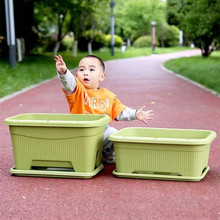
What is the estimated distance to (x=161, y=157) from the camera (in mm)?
4293

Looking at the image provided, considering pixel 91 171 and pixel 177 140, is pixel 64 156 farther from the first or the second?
pixel 177 140

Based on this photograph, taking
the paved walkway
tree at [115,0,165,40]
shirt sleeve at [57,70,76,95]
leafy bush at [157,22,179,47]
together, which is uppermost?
shirt sleeve at [57,70,76,95]

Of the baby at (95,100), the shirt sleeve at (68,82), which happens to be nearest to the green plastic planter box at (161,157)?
the baby at (95,100)

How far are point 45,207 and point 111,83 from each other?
1169cm

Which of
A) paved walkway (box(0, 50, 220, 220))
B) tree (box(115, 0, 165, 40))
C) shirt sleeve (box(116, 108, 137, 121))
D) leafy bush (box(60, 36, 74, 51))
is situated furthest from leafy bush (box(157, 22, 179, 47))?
shirt sleeve (box(116, 108, 137, 121))

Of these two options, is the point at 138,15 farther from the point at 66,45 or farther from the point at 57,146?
the point at 57,146

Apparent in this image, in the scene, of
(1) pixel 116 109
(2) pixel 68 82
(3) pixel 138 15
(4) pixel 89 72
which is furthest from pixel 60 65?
(3) pixel 138 15

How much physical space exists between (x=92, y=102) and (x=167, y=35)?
191 feet

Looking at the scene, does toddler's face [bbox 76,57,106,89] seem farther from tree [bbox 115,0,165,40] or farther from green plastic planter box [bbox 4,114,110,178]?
tree [bbox 115,0,165,40]

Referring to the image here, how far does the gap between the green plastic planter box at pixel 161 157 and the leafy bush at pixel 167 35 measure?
57.6 meters

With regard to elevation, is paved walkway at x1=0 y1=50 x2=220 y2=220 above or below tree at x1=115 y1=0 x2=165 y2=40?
above

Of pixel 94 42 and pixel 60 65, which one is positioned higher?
pixel 60 65

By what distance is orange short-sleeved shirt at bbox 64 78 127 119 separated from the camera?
4.68 m

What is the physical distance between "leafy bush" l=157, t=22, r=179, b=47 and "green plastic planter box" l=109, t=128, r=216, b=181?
5761 cm
